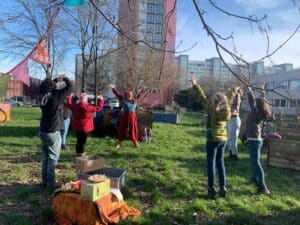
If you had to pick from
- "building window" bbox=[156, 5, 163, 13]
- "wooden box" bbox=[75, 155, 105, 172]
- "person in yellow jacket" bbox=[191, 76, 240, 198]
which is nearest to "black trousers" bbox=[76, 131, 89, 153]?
"wooden box" bbox=[75, 155, 105, 172]

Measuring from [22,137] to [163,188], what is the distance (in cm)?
751

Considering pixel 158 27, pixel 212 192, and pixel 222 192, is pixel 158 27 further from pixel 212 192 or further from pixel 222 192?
pixel 222 192

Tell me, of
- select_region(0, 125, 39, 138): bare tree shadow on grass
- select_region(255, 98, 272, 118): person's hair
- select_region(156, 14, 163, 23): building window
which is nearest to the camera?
select_region(156, 14, 163, 23): building window

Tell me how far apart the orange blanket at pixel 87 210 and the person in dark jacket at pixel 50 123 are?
156 centimetres

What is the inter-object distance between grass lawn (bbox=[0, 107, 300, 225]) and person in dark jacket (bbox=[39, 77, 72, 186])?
0.40 m

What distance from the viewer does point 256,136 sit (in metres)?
7.76

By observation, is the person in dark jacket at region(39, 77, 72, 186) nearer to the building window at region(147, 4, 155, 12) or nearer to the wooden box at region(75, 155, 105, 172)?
the wooden box at region(75, 155, 105, 172)

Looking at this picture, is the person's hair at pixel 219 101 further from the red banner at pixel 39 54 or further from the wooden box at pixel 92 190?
the red banner at pixel 39 54

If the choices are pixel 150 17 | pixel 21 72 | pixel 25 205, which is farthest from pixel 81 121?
pixel 150 17

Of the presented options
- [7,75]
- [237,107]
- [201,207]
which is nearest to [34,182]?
[7,75]

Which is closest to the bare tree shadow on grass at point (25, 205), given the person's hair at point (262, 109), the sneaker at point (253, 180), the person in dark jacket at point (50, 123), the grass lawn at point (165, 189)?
the grass lawn at point (165, 189)

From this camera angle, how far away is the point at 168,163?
9875mm

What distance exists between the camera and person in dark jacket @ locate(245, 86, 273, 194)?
25.2 ft

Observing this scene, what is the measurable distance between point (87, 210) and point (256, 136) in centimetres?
371
